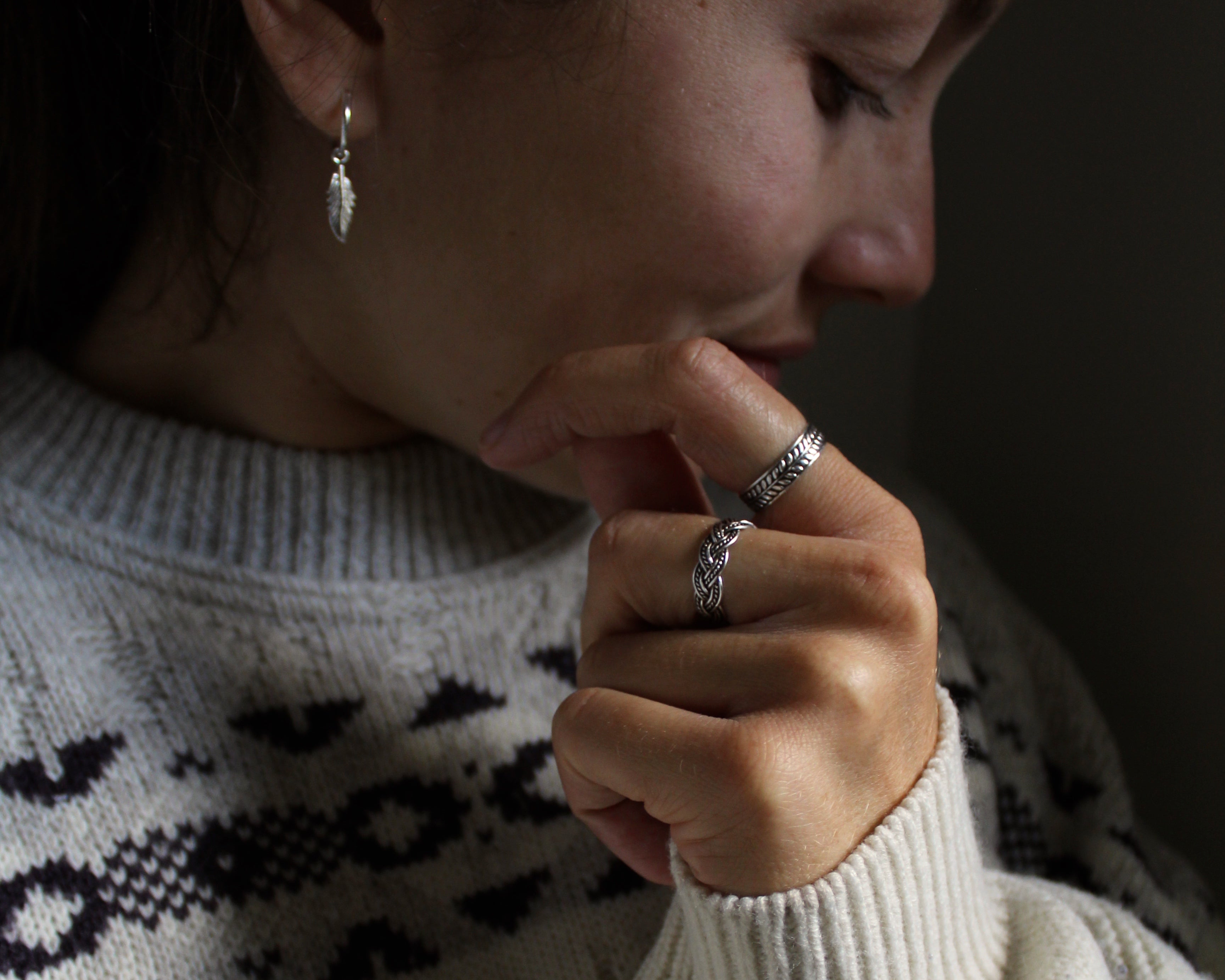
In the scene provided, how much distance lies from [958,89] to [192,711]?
104cm

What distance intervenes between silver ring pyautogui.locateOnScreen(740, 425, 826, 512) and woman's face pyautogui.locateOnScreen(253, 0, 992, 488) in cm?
12

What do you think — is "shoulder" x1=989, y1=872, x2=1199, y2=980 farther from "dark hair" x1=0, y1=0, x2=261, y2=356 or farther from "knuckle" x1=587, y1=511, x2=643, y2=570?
"dark hair" x1=0, y1=0, x2=261, y2=356

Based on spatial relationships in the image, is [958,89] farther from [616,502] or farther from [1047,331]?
[616,502]

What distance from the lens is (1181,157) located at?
3.30 feet

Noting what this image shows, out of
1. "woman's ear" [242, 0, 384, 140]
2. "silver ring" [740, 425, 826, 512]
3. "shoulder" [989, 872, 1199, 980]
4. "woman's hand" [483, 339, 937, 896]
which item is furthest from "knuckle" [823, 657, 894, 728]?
"woman's ear" [242, 0, 384, 140]

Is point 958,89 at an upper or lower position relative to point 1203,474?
upper

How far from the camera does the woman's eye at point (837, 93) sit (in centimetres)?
75

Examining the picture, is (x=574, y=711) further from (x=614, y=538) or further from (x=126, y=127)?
(x=126, y=127)

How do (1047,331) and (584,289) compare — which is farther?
(1047,331)

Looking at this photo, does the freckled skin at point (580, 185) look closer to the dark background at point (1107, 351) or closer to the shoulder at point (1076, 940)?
the dark background at point (1107, 351)

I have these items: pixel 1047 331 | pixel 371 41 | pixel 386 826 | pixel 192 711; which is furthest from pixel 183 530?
pixel 1047 331

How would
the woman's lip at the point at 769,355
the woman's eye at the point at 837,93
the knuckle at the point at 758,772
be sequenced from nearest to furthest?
the knuckle at the point at 758,772 < the woman's eye at the point at 837,93 < the woman's lip at the point at 769,355

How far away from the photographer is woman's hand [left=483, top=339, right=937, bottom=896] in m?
0.63

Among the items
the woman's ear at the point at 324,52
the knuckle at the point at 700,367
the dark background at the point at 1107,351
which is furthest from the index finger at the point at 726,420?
the dark background at the point at 1107,351
